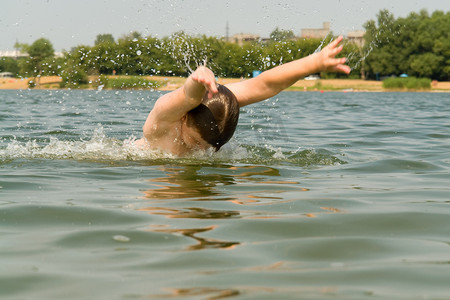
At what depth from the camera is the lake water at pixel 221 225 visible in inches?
99.4

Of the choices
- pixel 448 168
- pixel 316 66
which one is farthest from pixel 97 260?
pixel 448 168

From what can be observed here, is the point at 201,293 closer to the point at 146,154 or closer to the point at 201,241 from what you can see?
the point at 201,241

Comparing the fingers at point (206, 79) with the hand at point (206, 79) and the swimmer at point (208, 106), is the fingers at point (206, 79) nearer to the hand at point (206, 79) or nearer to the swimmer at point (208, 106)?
the hand at point (206, 79)

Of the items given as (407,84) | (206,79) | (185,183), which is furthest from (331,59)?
(407,84)

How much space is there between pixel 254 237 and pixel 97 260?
33.8 inches

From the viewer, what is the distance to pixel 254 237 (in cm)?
329

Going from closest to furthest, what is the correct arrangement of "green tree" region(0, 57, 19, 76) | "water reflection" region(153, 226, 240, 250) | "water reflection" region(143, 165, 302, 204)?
"water reflection" region(153, 226, 240, 250)
"water reflection" region(143, 165, 302, 204)
"green tree" region(0, 57, 19, 76)

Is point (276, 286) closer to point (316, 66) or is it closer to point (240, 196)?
point (240, 196)

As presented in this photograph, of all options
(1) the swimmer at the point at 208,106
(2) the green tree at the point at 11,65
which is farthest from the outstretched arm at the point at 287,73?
(2) the green tree at the point at 11,65

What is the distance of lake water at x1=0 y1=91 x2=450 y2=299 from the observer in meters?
2.53

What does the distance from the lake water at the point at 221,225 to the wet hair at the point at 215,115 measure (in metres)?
0.37

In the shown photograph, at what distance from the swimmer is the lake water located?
24 centimetres

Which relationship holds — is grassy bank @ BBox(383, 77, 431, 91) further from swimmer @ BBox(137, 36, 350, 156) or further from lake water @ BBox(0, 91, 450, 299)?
swimmer @ BBox(137, 36, 350, 156)

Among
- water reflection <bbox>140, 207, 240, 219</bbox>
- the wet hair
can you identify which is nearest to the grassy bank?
the wet hair
